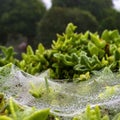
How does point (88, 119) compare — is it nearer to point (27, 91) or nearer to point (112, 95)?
point (112, 95)

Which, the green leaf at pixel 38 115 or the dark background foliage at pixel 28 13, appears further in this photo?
the dark background foliage at pixel 28 13

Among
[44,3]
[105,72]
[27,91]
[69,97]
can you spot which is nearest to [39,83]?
[27,91]

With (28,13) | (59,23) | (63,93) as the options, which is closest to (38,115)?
(63,93)

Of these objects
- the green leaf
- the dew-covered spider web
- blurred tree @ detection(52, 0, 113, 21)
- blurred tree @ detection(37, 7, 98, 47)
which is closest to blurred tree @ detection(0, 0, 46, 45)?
blurred tree @ detection(52, 0, 113, 21)

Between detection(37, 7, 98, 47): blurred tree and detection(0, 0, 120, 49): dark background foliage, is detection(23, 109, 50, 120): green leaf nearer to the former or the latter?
detection(37, 7, 98, 47): blurred tree

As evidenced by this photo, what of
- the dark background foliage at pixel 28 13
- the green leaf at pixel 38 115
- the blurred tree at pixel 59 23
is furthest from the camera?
the dark background foliage at pixel 28 13

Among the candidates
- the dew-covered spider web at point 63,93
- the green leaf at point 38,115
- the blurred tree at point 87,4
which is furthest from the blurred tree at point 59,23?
the green leaf at point 38,115

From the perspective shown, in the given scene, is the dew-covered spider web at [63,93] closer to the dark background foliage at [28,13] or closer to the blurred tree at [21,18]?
the dark background foliage at [28,13]
